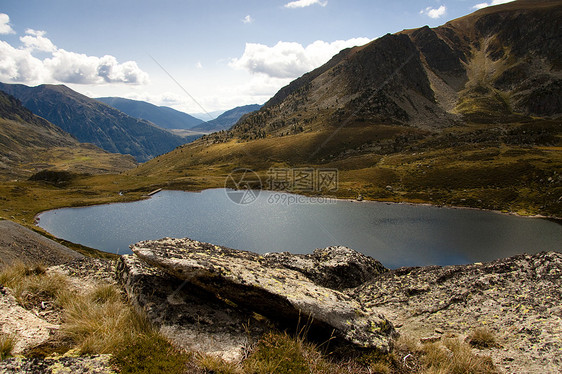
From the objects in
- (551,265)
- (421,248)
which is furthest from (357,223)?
(551,265)

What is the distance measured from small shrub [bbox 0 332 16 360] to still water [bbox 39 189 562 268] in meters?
49.0

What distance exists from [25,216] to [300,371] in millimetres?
110087

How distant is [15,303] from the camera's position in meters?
8.23

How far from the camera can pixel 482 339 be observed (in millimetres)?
9586

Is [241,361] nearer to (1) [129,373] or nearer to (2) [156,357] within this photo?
(2) [156,357]

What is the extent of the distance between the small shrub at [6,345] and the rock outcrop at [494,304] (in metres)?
12.0

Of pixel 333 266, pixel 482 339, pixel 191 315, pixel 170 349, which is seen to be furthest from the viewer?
pixel 333 266

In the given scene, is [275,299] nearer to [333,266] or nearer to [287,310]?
[287,310]

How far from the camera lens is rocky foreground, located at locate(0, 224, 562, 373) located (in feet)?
26.6

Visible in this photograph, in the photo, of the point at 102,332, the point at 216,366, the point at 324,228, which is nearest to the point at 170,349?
the point at 216,366

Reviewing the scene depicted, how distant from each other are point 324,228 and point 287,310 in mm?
59868

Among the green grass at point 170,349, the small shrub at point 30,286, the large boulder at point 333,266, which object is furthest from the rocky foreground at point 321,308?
the large boulder at point 333,266

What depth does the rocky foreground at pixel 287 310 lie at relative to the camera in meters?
Result: 8.11

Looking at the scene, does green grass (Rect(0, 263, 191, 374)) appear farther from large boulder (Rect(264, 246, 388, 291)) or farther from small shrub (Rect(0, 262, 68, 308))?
large boulder (Rect(264, 246, 388, 291))
